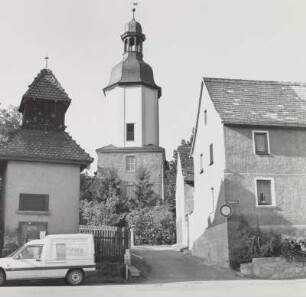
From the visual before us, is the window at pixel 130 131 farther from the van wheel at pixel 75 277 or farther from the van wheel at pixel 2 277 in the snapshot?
the van wheel at pixel 2 277

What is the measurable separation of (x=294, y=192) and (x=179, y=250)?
11.1m

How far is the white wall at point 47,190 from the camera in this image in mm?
24594

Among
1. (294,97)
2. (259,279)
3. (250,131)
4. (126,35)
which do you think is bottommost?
(259,279)

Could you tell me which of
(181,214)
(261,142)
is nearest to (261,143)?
(261,142)

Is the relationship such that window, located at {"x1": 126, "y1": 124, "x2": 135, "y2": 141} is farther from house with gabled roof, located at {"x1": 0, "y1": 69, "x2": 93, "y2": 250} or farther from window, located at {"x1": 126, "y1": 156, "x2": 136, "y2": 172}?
house with gabled roof, located at {"x1": 0, "y1": 69, "x2": 93, "y2": 250}

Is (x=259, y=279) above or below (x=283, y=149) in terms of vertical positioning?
below

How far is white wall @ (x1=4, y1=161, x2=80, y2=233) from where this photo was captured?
80.7 ft

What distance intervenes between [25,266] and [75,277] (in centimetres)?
193

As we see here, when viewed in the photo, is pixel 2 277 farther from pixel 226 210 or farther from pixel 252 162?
pixel 252 162

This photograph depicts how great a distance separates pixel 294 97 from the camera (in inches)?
1173

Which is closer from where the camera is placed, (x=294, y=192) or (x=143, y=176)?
(x=294, y=192)

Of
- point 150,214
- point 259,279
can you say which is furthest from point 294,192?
point 150,214

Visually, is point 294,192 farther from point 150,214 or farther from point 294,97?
point 150,214

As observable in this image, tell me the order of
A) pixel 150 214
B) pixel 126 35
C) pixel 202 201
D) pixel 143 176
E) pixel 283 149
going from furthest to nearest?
pixel 126 35 < pixel 143 176 < pixel 150 214 < pixel 202 201 < pixel 283 149
